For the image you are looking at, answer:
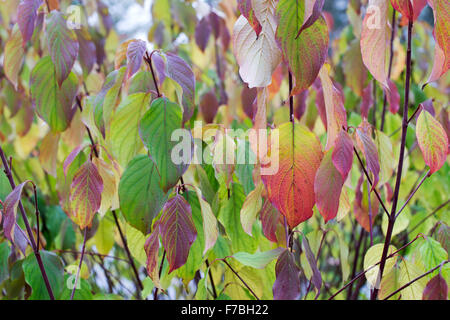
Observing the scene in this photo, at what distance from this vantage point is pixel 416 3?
548mm

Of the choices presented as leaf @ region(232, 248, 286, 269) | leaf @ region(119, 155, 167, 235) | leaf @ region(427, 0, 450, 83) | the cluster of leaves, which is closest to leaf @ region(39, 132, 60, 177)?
the cluster of leaves

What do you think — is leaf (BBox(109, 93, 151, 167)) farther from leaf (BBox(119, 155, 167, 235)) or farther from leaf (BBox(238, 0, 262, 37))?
leaf (BBox(238, 0, 262, 37))

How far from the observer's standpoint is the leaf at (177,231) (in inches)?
21.7

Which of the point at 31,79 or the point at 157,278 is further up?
the point at 31,79

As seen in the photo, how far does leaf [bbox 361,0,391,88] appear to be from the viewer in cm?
52

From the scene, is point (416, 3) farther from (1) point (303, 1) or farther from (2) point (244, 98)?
(2) point (244, 98)

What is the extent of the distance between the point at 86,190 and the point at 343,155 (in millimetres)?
363

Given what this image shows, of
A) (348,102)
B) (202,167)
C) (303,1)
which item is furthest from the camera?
(348,102)

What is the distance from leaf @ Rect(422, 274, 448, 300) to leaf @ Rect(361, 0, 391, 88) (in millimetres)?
254

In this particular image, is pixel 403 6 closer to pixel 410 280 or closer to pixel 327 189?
pixel 327 189

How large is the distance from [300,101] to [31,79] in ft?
1.80

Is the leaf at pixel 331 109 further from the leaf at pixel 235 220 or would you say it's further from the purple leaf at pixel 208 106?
the purple leaf at pixel 208 106

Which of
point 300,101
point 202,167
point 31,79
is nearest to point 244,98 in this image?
point 300,101
